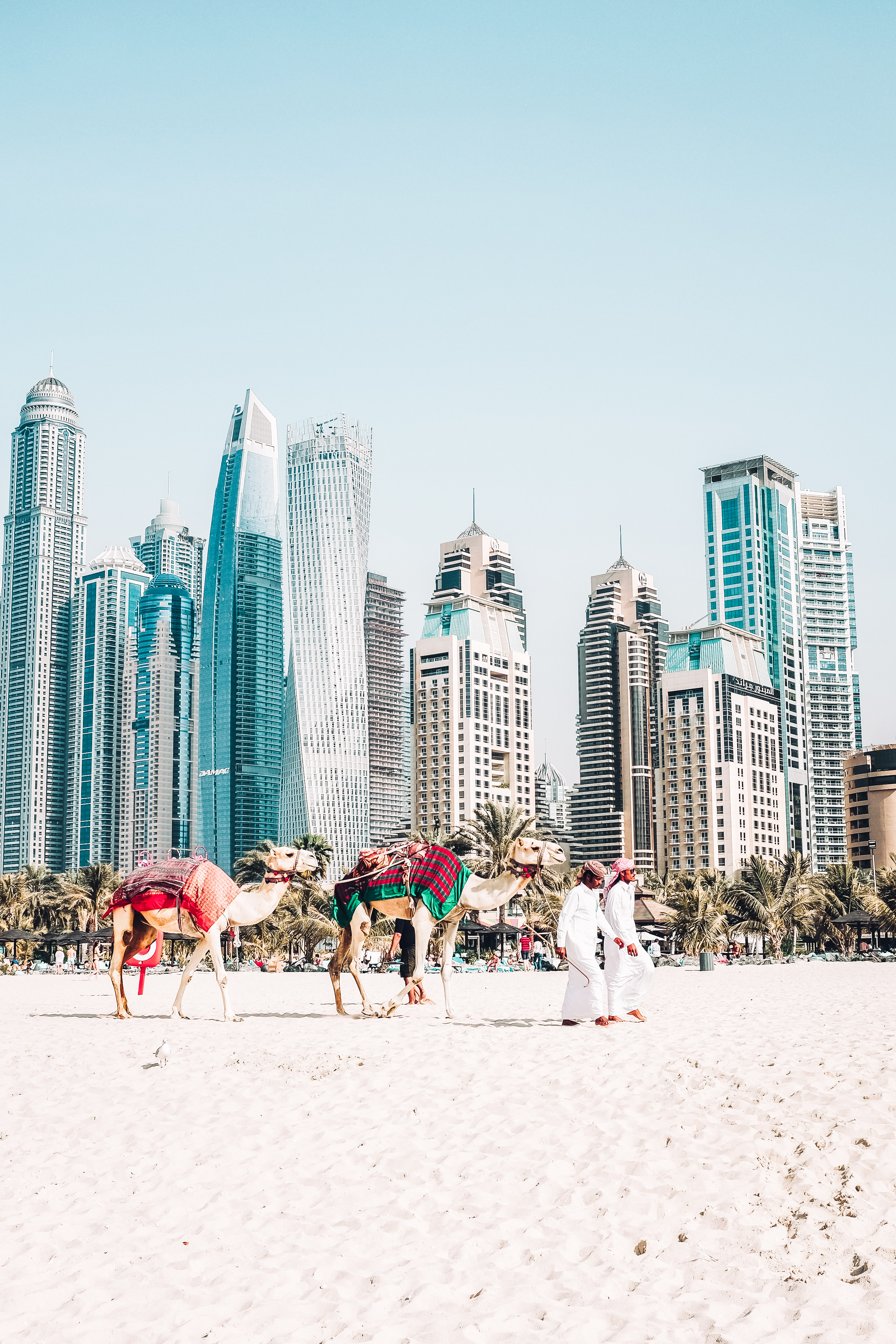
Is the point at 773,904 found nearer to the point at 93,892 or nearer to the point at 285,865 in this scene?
the point at 93,892

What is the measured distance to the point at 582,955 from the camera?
15.5 metres

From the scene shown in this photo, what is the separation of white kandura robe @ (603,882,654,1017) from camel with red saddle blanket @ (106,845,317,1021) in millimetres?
5005

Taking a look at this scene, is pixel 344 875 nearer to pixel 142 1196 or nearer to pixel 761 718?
pixel 142 1196

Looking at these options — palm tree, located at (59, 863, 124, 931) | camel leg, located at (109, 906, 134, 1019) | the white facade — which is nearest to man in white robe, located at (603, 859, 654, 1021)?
camel leg, located at (109, 906, 134, 1019)

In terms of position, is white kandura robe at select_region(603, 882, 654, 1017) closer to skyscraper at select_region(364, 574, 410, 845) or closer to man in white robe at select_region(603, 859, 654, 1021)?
man in white robe at select_region(603, 859, 654, 1021)

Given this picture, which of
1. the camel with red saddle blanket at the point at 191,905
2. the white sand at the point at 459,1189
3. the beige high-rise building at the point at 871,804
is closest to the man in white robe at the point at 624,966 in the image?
the white sand at the point at 459,1189

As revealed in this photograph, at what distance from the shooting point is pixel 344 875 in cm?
A: 1923

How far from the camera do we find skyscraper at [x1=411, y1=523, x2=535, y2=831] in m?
154

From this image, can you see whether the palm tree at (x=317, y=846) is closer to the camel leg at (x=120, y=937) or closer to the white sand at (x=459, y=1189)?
the camel leg at (x=120, y=937)

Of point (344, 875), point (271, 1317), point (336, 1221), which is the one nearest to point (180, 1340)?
point (271, 1317)

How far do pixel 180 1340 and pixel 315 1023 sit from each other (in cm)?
997

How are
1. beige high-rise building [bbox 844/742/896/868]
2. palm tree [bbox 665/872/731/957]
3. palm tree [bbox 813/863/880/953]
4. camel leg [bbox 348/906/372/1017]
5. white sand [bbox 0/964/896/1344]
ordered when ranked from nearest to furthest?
white sand [bbox 0/964/896/1344]
camel leg [bbox 348/906/372/1017]
palm tree [bbox 665/872/731/957]
palm tree [bbox 813/863/880/953]
beige high-rise building [bbox 844/742/896/868]

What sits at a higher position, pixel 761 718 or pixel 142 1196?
Result: pixel 761 718

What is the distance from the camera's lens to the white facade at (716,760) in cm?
Answer: 14925
